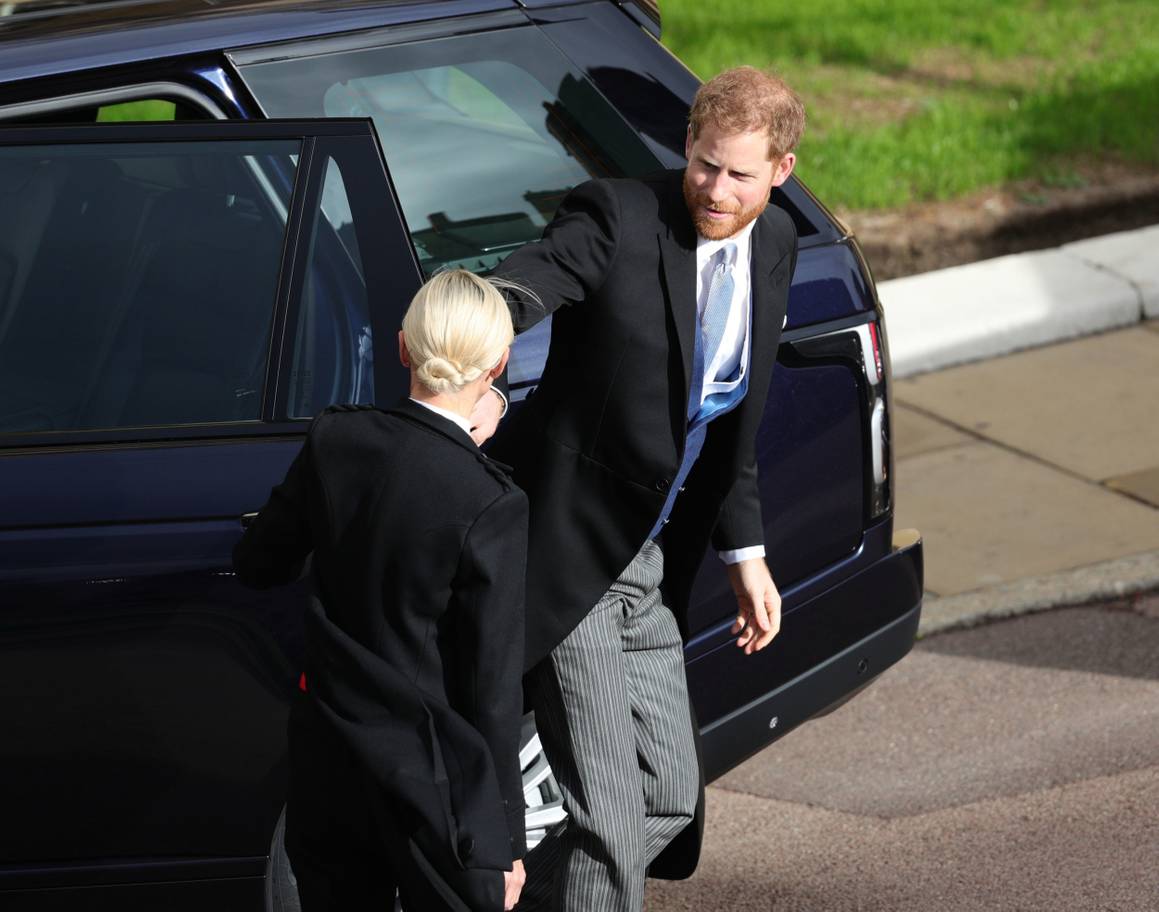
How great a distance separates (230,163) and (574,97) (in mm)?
775

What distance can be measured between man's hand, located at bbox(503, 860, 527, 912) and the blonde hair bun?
0.72 meters

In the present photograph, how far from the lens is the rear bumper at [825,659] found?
3.31 m

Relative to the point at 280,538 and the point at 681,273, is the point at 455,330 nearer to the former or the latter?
the point at 280,538

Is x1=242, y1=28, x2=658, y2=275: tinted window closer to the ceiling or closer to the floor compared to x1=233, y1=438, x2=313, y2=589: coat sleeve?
closer to the ceiling

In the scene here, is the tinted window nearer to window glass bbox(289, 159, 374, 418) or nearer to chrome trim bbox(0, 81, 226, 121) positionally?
chrome trim bbox(0, 81, 226, 121)

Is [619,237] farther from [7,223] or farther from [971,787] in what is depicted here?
[971,787]

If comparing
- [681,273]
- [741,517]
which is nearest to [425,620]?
[681,273]

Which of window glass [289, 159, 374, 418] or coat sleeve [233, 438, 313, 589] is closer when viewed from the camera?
coat sleeve [233, 438, 313, 589]

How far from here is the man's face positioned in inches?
103

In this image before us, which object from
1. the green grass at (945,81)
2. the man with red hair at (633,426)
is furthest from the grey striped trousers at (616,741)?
the green grass at (945,81)

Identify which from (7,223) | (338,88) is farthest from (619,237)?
(7,223)

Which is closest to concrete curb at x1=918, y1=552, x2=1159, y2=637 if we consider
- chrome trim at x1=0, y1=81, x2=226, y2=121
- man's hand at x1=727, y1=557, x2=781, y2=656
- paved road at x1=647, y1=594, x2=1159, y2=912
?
paved road at x1=647, y1=594, x2=1159, y2=912

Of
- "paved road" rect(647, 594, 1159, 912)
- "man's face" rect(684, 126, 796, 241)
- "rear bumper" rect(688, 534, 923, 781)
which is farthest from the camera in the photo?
"paved road" rect(647, 594, 1159, 912)

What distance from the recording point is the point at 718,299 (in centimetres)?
279
